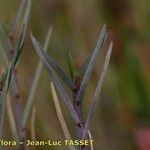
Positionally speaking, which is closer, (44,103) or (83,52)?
(44,103)

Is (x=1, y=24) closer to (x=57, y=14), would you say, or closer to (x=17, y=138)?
(x=17, y=138)

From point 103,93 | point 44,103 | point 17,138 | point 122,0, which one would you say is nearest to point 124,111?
point 103,93

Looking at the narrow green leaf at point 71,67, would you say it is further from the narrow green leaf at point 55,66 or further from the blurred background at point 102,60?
the blurred background at point 102,60

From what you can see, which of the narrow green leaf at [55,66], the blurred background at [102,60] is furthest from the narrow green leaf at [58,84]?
the blurred background at [102,60]

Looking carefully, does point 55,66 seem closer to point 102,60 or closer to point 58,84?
point 58,84

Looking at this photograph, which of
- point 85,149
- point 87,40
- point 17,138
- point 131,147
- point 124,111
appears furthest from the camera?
point 87,40

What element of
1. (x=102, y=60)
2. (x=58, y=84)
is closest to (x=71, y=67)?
(x=58, y=84)

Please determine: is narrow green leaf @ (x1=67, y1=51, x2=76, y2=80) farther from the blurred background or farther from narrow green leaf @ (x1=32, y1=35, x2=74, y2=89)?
the blurred background

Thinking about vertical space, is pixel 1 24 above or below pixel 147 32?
above

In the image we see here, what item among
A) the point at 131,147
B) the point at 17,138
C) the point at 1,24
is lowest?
the point at 131,147
